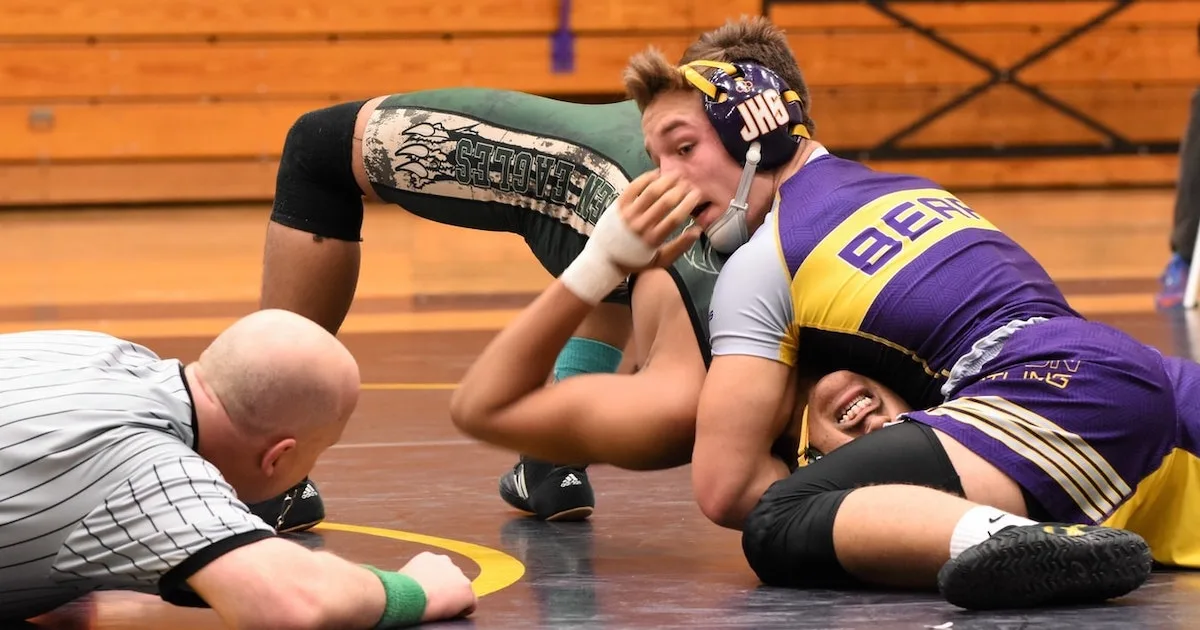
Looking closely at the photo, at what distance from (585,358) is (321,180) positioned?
0.72m

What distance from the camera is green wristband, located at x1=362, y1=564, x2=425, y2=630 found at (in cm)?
235

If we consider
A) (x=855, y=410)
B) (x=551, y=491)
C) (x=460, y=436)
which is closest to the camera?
(x=855, y=410)

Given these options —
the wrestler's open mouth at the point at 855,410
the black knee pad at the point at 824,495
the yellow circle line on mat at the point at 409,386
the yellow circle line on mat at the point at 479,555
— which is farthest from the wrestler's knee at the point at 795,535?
the yellow circle line on mat at the point at 409,386

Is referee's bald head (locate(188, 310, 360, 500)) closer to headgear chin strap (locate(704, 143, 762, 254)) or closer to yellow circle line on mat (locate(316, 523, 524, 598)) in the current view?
yellow circle line on mat (locate(316, 523, 524, 598))

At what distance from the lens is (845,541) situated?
2.56 m

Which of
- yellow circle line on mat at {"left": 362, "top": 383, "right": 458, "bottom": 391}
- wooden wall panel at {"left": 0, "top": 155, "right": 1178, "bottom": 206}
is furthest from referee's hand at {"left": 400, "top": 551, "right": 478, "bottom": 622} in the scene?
wooden wall panel at {"left": 0, "top": 155, "right": 1178, "bottom": 206}

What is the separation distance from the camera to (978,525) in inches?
95.3

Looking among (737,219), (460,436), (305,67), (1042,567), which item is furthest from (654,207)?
(305,67)

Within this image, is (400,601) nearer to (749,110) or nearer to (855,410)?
(855,410)

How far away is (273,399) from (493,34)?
37.1ft

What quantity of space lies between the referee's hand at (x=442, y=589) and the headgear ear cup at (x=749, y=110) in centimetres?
96

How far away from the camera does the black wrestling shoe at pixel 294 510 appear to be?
319cm

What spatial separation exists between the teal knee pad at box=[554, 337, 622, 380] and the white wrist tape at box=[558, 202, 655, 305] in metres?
0.97

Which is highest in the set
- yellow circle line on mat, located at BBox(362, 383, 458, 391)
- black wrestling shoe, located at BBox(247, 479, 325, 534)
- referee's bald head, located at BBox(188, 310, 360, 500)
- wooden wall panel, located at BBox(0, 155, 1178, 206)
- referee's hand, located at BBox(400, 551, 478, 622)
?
referee's bald head, located at BBox(188, 310, 360, 500)
